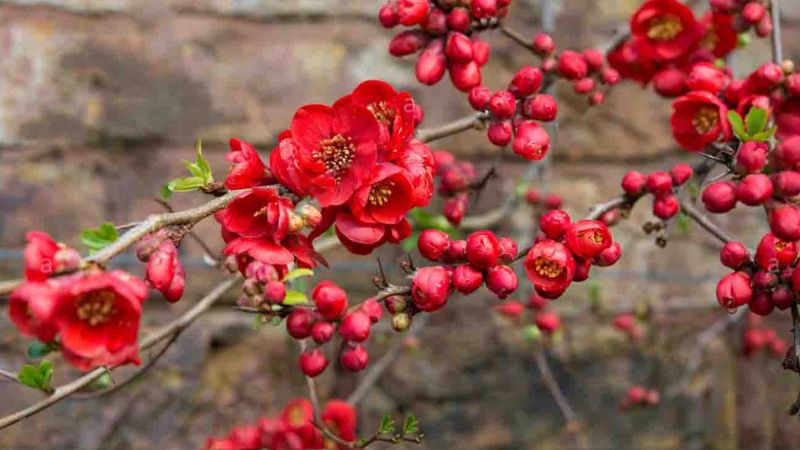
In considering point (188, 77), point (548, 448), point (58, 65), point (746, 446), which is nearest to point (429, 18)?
point (188, 77)

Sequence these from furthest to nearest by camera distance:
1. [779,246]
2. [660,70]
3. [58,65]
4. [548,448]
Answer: [548,448] < [58,65] < [660,70] < [779,246]

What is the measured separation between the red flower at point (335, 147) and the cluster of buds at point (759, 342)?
1.08m

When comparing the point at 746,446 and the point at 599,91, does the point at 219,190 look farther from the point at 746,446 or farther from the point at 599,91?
the point at 746,446

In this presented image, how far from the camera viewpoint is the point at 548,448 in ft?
5.12

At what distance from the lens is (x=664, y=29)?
3.57 ft

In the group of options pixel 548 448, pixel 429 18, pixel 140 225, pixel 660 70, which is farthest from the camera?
pixel 548 448

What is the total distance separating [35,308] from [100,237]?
111mm

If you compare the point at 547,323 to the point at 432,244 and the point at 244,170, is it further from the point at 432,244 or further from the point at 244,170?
the point at 244,170

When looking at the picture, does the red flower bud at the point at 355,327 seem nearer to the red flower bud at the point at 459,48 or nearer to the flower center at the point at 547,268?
the flower center at the point at 547,268

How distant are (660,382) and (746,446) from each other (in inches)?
8.0

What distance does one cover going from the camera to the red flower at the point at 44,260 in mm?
566

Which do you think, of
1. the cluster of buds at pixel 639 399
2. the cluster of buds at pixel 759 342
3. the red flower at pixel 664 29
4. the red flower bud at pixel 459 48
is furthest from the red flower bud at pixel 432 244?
the cluster of buds at pixel 759 342

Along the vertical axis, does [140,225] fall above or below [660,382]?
above

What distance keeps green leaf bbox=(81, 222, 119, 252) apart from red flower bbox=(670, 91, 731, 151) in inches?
24.1
